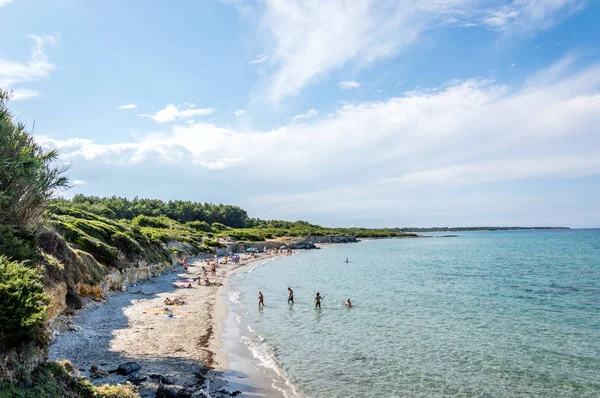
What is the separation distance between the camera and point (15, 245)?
1332cm

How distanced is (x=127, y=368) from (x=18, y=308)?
7.26 m

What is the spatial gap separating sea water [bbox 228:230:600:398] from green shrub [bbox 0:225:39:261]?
10917mm

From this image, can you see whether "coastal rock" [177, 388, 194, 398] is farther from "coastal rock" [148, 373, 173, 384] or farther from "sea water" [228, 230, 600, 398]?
"sea water" [228, 230, 600, 398]

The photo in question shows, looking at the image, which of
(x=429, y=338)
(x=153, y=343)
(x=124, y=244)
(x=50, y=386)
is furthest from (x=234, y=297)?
(x=50, y=386)

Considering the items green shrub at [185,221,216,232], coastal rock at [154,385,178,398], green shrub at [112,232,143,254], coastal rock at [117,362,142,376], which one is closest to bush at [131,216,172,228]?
green shrub at [185,221,216,232]

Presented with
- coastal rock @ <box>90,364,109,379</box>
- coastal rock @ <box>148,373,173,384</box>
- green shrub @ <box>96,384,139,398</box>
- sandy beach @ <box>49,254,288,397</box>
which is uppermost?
green shrub @ <box>96,384,139,398</box>

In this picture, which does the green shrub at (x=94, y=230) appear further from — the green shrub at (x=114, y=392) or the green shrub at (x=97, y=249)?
the green shrub at (x=114, y=392)

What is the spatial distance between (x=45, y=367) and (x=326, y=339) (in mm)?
15455

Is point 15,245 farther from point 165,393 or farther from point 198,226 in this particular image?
point 198,226

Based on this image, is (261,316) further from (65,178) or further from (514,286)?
(514,286)

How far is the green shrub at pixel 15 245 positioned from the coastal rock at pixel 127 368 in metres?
5.45

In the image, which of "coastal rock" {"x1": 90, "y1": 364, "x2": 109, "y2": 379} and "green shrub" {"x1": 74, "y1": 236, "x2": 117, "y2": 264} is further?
"green shrub" {"x1": 74, "y1": 236, "x2": 117, "y2": 264}

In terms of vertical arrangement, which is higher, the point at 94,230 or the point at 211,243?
the point at 94,230

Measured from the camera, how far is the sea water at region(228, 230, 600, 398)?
16047 millimetres
